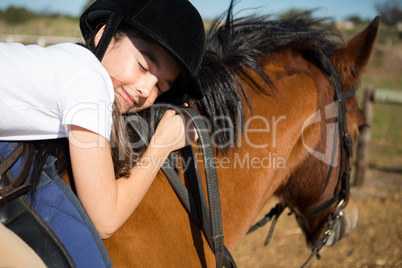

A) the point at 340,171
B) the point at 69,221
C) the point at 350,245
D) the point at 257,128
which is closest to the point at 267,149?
the point at 257,128

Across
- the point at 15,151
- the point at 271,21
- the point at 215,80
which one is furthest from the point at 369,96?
the point at 15,151

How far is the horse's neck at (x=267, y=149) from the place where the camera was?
1762mm

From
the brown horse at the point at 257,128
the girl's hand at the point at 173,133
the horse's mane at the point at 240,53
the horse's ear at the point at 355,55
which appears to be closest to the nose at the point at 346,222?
the brown horse at the point at 257,128

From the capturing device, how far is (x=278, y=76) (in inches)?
77.6

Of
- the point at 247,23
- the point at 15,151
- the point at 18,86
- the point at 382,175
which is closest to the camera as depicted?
the point at 18,86

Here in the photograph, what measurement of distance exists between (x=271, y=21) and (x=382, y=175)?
5.29m

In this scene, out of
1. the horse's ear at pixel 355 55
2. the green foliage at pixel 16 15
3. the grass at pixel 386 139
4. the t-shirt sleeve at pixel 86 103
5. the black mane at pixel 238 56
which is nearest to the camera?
the t-shirt sleeve at pixel 86 103

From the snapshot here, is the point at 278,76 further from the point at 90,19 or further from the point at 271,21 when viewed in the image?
the point at 90,19

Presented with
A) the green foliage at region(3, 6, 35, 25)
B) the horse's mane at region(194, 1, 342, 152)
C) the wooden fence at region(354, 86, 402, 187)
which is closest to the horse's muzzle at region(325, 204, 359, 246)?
the horse's mane at region(194, 1, 342, 152)

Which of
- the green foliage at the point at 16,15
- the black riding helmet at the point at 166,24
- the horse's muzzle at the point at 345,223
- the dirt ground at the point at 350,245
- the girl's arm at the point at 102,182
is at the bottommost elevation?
the green foliage at the point at 16,15

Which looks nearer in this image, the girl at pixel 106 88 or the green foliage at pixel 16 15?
the girl at pixel 106 88

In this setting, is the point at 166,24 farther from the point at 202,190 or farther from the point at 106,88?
the point at 202,190

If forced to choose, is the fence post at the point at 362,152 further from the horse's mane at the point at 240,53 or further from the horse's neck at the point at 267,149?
the horse's neck at the point at 267,149

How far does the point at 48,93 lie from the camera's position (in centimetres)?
121
